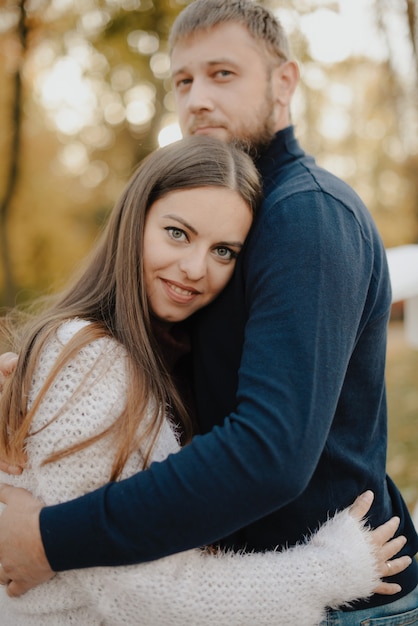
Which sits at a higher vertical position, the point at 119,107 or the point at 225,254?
the point at 119,107

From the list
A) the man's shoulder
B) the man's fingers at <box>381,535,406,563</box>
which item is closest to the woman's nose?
the man's shoulder

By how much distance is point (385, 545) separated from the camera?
190cm

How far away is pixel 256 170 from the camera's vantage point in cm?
210

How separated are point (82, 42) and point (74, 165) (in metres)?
8.46

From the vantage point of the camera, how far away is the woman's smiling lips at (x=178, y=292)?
2.02 meters

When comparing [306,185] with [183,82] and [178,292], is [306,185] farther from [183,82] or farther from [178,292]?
[183,82]

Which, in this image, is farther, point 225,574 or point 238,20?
point 238,20

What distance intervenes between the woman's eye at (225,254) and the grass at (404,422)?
8.86 feet

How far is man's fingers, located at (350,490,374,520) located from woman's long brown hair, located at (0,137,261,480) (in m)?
0.52

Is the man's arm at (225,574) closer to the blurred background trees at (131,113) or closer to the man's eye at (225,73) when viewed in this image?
the man's eye at (225,73)

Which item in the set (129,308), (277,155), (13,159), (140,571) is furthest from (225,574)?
(13,159)

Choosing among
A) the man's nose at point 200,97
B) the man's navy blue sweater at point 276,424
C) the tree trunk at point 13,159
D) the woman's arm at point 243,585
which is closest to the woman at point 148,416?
the woman's arm at point 243,585

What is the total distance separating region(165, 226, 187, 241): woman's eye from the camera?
198 centimetres

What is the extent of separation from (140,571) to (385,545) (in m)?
0.70
